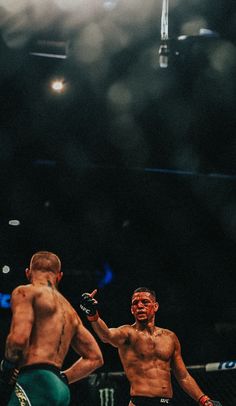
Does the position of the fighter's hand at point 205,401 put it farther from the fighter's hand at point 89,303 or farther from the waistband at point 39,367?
the waistband at point 39,367

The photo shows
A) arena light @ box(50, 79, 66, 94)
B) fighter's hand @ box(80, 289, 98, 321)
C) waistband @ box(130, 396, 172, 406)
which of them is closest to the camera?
fighter's hand @ box(80, 289, 98, 321)

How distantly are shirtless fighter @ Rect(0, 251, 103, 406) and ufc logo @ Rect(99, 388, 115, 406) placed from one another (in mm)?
2123

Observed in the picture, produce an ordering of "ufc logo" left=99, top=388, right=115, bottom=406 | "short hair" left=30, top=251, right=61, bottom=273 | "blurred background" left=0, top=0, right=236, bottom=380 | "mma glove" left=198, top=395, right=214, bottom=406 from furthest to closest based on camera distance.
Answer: "blurred background" left=0, top=0, right=236, bottom=380, "ufc logo" left=99, top=388, right=115, bottom=406, "mma glove" left=198, top=395, right=214, bottom=406, "short hair" left=30, top=251, right=61, bottom=273

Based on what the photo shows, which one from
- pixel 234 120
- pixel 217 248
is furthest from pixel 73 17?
pixel 217 248

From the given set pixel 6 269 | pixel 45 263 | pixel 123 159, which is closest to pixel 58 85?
pixel 123 159

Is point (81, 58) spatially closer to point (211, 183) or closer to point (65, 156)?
point (65, 156)

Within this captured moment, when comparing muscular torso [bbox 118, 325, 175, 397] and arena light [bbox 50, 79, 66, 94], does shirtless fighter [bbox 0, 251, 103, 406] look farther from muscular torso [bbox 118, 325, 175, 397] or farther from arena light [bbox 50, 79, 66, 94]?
arena light [bbox 50, 79, 66, 94]

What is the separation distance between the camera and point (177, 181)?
12.5 metres

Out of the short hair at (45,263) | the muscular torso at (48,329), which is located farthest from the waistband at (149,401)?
the short hair at (45,263)

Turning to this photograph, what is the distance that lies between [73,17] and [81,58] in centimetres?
119

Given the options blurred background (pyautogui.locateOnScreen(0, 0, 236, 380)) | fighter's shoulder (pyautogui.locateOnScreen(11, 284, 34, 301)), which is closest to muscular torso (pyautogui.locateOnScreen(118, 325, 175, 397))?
fighter's shoulder (pyautogui.locateOnScreen(11, 284, 34, 301))

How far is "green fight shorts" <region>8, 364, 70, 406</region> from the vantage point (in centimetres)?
402

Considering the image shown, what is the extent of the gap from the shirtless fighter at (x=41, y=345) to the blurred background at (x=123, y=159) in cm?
479

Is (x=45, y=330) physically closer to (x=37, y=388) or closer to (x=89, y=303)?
(x=37, y=388)
